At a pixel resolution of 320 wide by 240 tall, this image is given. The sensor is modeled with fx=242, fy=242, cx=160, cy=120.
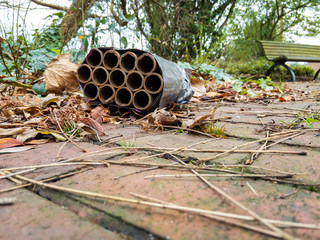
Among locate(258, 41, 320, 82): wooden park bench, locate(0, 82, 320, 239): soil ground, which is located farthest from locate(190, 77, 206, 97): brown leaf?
locate(258, 41, 320, 82): wooden park bench

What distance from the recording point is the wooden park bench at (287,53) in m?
7.25

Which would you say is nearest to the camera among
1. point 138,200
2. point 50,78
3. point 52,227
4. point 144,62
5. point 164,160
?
point 52,227

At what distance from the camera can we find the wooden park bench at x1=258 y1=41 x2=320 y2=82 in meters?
7.25

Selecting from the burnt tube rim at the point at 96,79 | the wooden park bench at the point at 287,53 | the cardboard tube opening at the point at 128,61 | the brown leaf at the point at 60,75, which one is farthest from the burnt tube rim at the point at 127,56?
the wooden park bench at the point at 287,53

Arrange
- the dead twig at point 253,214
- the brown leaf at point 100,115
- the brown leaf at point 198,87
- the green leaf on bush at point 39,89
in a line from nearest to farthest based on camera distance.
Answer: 1. the dead twig at point 253,214
2. the brown leaf at point 100,115
3. the green leaf on bush at point 39,89
4. the brown leaf at point 198,87

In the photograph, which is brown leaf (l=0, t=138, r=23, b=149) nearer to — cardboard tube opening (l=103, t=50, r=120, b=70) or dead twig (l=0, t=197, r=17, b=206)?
dead twig (l=0, t=197, r=17, b=206)

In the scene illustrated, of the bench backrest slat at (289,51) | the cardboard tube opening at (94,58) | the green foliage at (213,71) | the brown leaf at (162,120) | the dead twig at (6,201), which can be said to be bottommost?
the dead twig at (6,201)

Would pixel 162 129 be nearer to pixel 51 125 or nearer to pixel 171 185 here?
pixel 51 125

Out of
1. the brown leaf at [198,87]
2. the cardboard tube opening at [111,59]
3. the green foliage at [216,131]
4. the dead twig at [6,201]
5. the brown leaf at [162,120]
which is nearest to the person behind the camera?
the dead twig at [6,201]

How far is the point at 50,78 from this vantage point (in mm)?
2510

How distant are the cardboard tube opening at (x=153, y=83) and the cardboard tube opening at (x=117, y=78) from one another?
0.21 meters

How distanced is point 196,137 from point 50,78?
1827 mm

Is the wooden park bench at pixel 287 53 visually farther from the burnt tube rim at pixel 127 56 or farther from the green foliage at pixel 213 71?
the burnt tube rim at pixel 127 56

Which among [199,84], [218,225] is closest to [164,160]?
[218,225]
